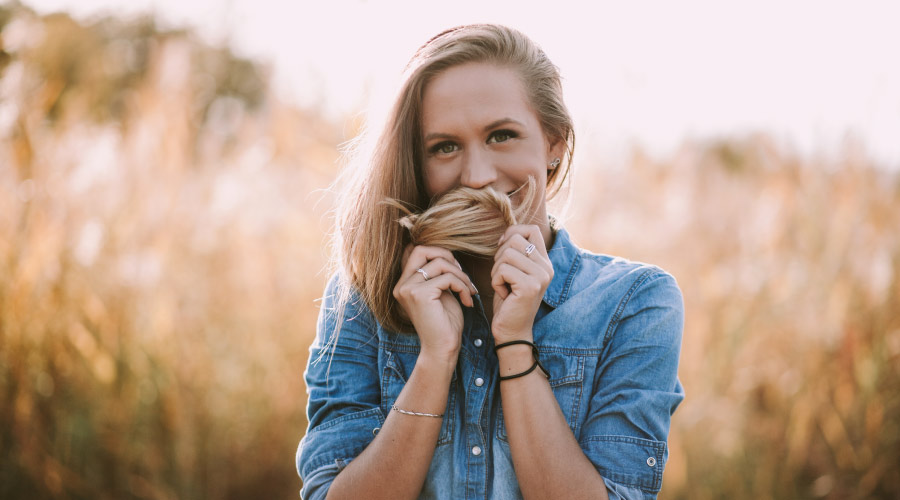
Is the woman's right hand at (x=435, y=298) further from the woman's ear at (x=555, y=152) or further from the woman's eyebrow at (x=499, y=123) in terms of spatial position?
the woman's ear at (x=555, y=152)

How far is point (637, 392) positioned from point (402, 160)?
91 cm

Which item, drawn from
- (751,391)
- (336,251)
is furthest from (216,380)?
(751,391)

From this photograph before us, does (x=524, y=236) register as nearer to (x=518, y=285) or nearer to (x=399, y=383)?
(x=518, y=285)

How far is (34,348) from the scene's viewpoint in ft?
11.4

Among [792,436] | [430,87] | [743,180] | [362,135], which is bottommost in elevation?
[792,436]

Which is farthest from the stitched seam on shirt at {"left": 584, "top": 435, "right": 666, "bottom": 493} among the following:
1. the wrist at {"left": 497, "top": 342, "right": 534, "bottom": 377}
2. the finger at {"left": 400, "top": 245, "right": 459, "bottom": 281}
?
the finger at {"left": 400, "top": 245, "right": 459, "bottom": 281}

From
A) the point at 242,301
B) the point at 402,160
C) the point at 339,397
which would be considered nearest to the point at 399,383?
the point at 339,397

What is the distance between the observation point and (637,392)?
174 centimetres

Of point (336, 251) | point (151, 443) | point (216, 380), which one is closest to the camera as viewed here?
point (336, 251)

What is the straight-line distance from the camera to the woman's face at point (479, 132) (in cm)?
189

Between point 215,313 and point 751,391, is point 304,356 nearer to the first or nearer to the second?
point 215,313

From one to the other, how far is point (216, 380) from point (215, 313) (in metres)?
0.40

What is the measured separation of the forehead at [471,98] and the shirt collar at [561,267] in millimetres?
383

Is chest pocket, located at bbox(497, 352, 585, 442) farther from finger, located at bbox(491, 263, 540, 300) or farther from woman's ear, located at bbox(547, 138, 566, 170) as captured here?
woman's ear, located at bbox(547, 138, 566, 170)
